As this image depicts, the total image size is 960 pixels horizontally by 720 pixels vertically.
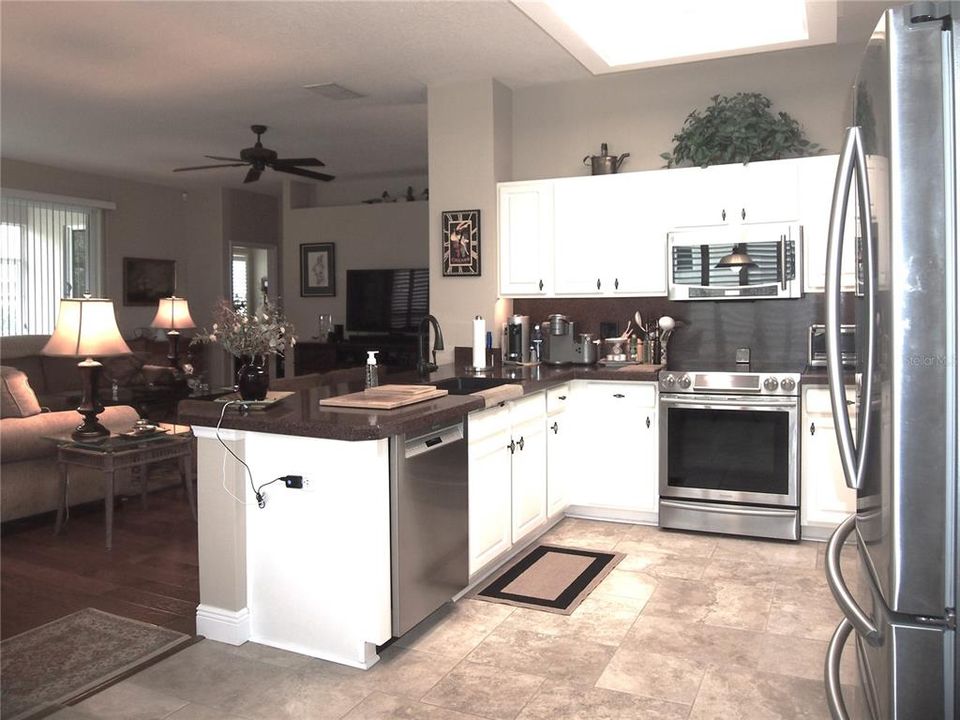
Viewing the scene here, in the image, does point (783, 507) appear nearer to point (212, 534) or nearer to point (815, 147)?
point (815, 147)

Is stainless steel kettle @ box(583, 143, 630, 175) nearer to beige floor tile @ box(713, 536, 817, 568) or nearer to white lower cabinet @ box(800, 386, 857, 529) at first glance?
white lower cabinet @ box(800, 386, 857, 529)

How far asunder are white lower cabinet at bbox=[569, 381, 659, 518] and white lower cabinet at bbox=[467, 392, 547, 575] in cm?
49

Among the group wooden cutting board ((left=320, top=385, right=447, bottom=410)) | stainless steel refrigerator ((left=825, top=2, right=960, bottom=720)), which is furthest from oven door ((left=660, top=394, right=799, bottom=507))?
stainless steel refrigerator ((left=825, top=2, right=960, bottom=720))

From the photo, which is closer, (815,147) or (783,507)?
(783,507)

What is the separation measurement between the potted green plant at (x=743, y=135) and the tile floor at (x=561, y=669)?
249 centimetres

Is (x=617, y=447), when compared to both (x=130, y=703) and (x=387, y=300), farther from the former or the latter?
(x=387, y=300)

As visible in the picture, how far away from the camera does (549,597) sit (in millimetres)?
3715

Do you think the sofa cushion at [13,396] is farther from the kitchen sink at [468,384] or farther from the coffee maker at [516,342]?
the coffee maker at [516,342]

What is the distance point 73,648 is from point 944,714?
9.92ft

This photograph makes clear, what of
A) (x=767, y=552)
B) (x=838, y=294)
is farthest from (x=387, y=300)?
(x=838, y=294)

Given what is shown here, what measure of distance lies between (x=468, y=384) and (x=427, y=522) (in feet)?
4.65

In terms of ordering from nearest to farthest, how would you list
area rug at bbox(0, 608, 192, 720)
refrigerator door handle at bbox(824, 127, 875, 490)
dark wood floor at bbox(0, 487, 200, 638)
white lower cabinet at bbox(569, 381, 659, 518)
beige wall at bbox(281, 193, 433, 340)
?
1. refrigerator door handle at bbox(824, 127, 875, 490)
2. area rug at bbox(0, 608, 192, 720)
3. dark wood floor at bbox(0, 487, 200, 638)
4. white lower cabinet at bbox(569, 381, 659, 518)
5. beige wall at bbox(281, 193, 433, 340)

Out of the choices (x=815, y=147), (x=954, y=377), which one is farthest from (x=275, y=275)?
(x=954, y=377)

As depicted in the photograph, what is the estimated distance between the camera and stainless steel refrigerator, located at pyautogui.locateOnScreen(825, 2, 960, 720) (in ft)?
4.63
